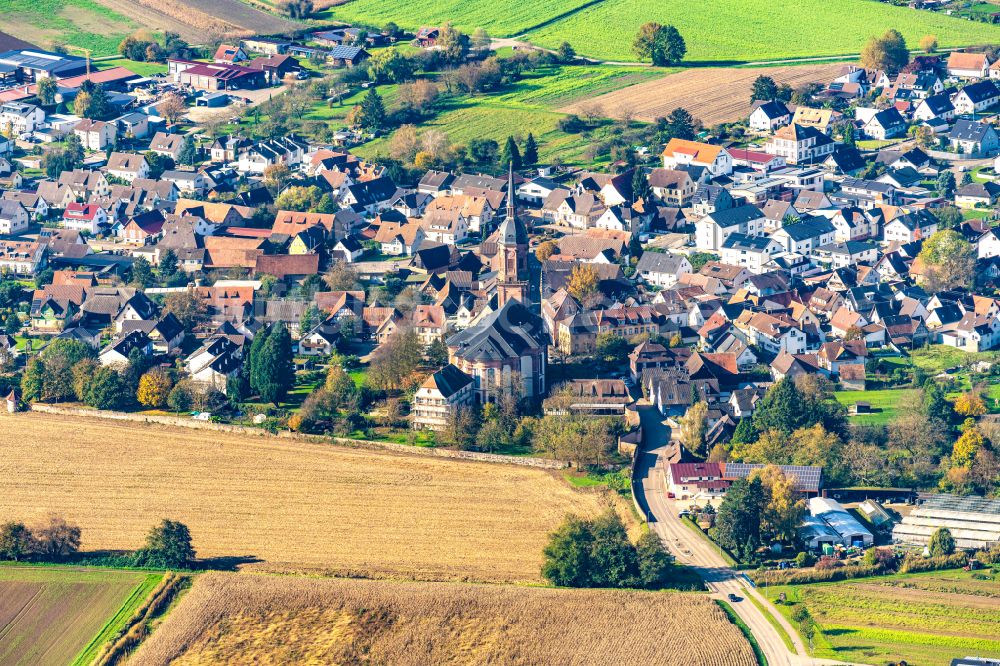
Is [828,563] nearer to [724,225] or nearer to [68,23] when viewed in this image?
[724,225]

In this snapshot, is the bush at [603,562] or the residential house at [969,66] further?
the residential house at [969,66]

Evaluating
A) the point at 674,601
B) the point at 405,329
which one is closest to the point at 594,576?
the point at 674,601

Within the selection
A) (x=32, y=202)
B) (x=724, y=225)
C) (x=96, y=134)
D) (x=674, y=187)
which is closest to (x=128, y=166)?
(x=96, y=134)

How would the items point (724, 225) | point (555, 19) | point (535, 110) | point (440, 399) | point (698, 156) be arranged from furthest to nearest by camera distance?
point (555, 19), point (535, 110), point (698, 156), point (724, 225), point (440, 399)

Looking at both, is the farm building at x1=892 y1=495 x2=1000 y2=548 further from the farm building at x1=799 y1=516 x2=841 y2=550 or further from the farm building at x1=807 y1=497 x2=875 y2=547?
the farm building at x1=799 y1=516 x2=841 y2=550

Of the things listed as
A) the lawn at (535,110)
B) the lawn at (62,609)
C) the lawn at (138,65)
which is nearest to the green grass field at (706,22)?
the lawn at (535,110)

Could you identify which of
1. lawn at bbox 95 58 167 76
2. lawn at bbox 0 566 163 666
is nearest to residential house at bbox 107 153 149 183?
lawn at bbox 95 58 167 76

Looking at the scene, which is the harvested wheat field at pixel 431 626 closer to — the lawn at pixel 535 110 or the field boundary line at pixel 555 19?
the lawn at pixel 535 110

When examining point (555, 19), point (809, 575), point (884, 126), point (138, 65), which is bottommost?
Result: point (809, 575)

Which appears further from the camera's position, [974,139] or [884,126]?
[884,126]
